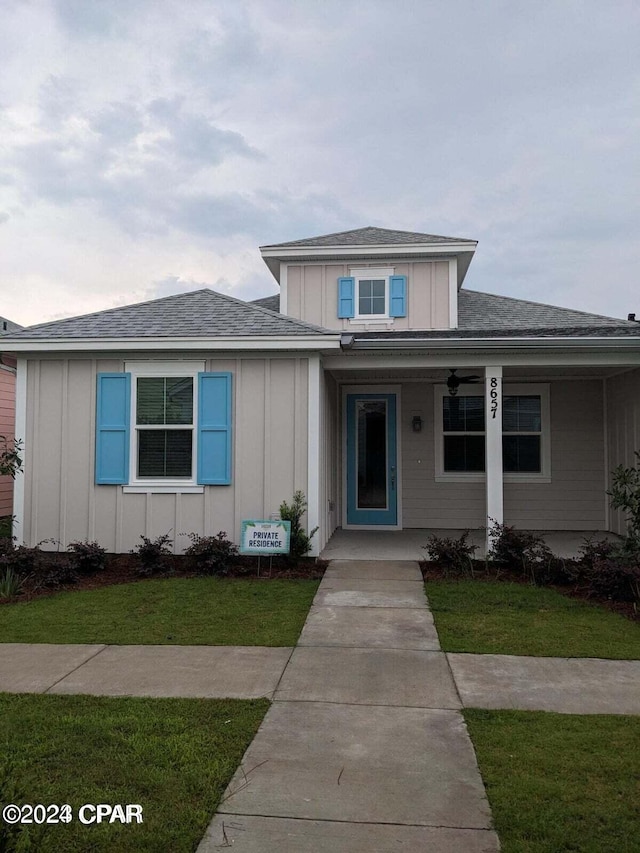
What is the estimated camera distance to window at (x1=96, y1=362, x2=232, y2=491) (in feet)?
27.8

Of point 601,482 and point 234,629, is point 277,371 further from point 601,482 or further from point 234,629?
point 601,482

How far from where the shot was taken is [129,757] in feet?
10.5

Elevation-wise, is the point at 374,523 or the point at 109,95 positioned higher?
the point at 109,95

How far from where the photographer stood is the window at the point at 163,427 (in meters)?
8.48

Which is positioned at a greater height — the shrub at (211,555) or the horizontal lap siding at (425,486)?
the horizontal lap siding at (425,486)

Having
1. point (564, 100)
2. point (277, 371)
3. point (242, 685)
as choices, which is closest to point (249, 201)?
point (564, 100)

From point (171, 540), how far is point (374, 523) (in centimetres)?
403

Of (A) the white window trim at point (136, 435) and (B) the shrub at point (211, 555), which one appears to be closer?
(B) the shrub at point (211, 555)

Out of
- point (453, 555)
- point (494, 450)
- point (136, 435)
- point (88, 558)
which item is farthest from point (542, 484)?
point (88, 558)

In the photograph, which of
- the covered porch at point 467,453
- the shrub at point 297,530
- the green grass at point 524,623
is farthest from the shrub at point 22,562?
the green grass at point 524,623

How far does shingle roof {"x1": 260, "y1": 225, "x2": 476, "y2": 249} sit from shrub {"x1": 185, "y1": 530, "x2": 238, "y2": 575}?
6.38m

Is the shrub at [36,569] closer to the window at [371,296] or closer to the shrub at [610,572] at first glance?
the shrub at [610,572]

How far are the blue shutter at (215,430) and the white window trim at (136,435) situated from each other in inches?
4.1

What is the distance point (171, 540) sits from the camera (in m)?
8.50
